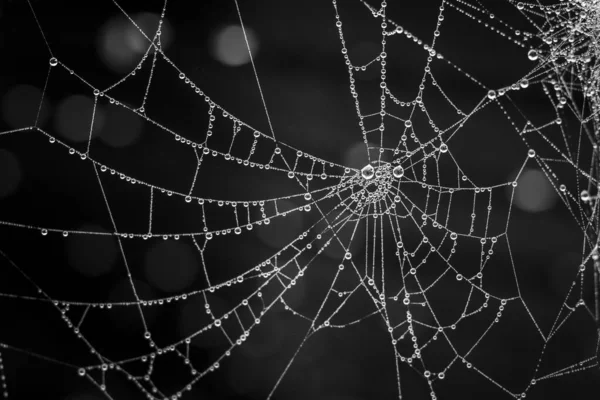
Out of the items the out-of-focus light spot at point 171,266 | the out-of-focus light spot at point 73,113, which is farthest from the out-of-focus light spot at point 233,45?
the out-of-focus light spot at point 171,266

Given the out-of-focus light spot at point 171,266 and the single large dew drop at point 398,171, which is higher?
the single large dew drop at point 398,171

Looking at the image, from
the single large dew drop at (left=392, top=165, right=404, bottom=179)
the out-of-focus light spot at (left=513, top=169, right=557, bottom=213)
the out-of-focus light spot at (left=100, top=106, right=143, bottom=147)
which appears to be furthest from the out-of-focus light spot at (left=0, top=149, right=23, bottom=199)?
the out-of-focus light spot at (left=513, top=169, right=557, bottom=213)

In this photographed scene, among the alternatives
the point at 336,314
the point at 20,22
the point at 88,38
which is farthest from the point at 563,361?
the point at 20,22

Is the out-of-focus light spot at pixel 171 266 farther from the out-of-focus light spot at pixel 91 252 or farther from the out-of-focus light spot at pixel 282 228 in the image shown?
the out-of-focus light spot at pixel 282 228

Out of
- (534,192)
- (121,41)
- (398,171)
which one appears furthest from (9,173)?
(534,192)

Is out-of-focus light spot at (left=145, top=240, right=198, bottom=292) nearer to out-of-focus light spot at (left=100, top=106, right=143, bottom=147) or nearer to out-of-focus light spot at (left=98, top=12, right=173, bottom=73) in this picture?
out-of-focus light spot at (left=100, top=106, right=143, bottom=147)

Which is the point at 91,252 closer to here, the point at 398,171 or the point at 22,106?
the point at 22,106
